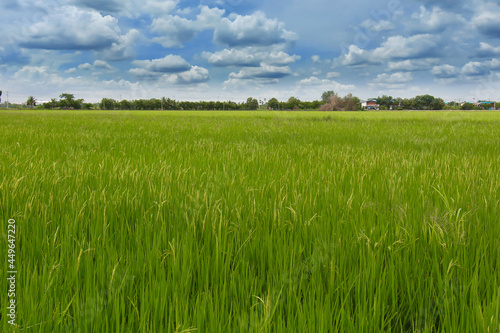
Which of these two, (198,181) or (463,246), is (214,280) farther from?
(198,181)

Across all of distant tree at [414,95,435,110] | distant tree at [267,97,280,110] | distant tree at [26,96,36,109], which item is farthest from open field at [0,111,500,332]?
distant tree at [26,96,36,109]

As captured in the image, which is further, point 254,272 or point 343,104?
point 343,104

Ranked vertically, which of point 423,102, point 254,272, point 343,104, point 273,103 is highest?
point 273,103

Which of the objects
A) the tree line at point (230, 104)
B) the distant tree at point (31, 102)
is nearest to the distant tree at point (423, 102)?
the tree line at point (230, 104)

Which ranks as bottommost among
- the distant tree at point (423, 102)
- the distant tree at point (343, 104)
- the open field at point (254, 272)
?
the open field at point (254, 272)

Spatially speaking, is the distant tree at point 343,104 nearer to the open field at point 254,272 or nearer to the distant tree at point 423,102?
Answer: the distant tree at point 423,102

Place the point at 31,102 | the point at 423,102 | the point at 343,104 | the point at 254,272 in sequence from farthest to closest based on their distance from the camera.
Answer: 1. the point at 31,102
2. the point at 423,102
3. the point at 343,104
4. the point at 254,272

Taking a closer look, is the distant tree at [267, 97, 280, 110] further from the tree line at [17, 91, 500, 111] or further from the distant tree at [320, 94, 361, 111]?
the distant tree at [320, 94, 361, 111]

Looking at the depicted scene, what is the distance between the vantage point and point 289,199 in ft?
8.31

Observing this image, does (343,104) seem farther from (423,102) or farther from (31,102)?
(31,102)

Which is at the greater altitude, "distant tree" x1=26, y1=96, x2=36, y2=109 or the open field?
"distant tree" x1=26, y1=96, x2=36, y2=109

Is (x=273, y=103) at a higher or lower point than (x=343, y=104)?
higher

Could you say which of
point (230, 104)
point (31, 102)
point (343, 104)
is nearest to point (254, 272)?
point (343, 104)

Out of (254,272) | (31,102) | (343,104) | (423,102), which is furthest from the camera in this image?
(31,102)
